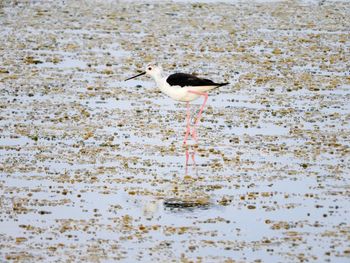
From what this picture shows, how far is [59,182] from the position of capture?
13.9 meters

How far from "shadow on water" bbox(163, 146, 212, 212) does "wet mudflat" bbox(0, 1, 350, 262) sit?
0.03 m

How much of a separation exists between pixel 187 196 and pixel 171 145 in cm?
295

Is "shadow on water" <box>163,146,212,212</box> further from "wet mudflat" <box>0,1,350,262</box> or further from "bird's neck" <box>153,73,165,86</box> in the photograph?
"bird's neck" <box>153,73,165,86</box>

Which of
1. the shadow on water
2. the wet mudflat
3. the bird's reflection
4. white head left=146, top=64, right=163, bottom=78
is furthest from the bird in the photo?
the shadow on water

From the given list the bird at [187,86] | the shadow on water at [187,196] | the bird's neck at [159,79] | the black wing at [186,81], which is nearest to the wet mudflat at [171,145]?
the shadow on water at [187,196]

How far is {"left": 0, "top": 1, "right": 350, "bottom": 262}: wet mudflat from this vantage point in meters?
11.5

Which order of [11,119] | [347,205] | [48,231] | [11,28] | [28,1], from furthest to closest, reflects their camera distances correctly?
[28,1] → [11,28] → [11,119] → [347,205] → [48,231]

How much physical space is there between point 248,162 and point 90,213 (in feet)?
11.2

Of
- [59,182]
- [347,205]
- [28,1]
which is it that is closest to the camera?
[347,205]

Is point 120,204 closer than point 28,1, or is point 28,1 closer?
point 120,204

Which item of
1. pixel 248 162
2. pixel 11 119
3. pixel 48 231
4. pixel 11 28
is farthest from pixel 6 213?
pixel 11 28

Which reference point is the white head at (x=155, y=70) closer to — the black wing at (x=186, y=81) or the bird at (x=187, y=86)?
the bird at (x=187, y=86)

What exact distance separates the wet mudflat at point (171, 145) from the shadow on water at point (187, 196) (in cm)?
3

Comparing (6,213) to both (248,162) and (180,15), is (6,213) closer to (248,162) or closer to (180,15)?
(248,162)
